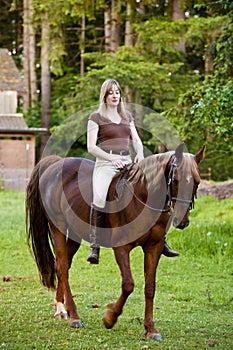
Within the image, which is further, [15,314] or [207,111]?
[207,111]

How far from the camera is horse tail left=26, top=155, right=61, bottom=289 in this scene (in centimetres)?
821

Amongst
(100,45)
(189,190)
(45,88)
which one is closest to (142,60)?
(100,45)

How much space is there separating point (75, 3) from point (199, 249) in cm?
1715

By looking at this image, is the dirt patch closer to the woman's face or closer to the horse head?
the woman's face

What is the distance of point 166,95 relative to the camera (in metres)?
30.0

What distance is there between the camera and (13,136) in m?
39.5

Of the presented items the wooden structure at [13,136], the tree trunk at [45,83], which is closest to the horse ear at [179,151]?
the wooden structure at [13,136]

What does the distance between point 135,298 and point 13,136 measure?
30.7 m

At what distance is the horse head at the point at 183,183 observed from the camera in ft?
20.4

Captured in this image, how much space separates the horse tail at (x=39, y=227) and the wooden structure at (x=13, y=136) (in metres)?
27.7

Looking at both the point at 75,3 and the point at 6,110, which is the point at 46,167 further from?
the point at 6,110

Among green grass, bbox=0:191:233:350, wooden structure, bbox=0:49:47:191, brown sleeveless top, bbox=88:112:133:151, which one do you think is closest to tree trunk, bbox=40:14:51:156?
wooden structure, bbox=0:49:47:191

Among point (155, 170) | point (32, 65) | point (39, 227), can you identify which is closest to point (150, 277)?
point (155, 170)

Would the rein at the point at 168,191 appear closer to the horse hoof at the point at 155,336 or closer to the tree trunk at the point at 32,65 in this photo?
the horse hoof at the point at 155,336
